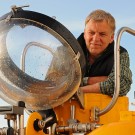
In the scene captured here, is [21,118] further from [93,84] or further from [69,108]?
[93,84]

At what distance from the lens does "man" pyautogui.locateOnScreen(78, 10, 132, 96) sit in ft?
13.6

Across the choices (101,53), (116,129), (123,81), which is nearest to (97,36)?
(101,53)

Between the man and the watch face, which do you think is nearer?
the watch face

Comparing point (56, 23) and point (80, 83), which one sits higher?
point (56, 23)

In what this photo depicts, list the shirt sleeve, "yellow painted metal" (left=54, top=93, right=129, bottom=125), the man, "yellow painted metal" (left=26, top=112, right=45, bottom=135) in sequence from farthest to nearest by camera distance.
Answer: the man → the shirt sleeve → "yellow painted metal" (left=54, top=93, right=129, bottom=125) → "yellow painted metal" (left=26, top=112, right=45, bottom=135)

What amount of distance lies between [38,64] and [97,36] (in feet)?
2.76

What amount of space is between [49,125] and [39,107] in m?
0.16

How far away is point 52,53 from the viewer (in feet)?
11.8

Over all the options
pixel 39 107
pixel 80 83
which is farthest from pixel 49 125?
pixel 80 83

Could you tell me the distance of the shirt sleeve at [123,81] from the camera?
3994 mm

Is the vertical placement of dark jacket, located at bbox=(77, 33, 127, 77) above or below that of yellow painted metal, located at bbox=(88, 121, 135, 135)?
above

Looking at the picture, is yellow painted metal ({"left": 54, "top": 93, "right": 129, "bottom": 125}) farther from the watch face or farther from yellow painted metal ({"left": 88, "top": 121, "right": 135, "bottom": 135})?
yellow painted metal ({"left": 88, "top": 121, "right": 135, "bottom": 135})

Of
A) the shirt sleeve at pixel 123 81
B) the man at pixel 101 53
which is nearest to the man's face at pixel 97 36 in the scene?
the man at pixel 101 53

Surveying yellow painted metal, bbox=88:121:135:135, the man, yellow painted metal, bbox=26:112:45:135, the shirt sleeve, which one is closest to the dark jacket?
the man
